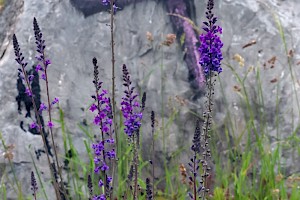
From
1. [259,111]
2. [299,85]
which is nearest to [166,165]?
[259,111]

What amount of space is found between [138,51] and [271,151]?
132cm

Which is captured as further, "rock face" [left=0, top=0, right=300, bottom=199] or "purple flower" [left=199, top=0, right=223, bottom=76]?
"rock face" [left=0, top=0, right=300, bottom=199]

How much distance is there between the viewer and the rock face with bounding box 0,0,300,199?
14.6ft

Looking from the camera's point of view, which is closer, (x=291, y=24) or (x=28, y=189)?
(x=28, y=189)

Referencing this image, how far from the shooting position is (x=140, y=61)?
462 cm

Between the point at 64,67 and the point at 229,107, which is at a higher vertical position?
the point at 64,67

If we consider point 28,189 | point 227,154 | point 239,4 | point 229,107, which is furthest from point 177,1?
point 28,189

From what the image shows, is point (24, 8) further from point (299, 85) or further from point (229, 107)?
point (299, 85)

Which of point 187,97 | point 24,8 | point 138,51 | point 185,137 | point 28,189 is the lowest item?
point 28,189

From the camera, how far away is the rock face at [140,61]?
4453 mm

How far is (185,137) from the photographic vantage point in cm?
460

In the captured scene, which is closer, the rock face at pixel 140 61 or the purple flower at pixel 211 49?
the purple flower at pixel 211 49

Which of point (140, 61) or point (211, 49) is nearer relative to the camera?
point (211, 49)

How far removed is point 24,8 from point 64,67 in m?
0.59
